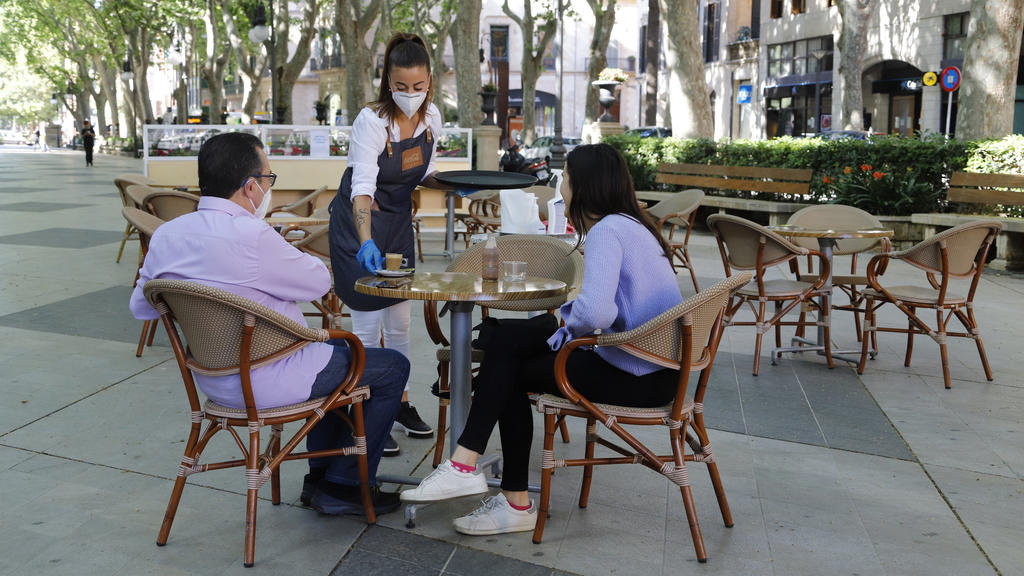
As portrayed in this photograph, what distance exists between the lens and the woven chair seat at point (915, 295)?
588 cm

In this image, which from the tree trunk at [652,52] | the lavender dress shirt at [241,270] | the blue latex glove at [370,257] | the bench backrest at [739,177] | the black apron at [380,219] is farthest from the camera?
the tree trunk at [652,52]

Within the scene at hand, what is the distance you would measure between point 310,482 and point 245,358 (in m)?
0.84

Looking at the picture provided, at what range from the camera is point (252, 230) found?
3.07 metres

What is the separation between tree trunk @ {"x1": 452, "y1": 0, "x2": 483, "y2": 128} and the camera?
1855 centimetres

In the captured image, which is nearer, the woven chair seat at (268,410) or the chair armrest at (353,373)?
the woven chair seat at (268,410)

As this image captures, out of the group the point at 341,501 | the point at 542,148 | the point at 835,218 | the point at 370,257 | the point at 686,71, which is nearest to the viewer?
the point at 341,501

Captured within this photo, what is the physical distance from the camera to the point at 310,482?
12.0 feet

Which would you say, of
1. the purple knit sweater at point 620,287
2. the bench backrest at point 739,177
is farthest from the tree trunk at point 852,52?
the purple knit sweater at point 620,287

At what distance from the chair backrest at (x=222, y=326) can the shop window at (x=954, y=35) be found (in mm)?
28169

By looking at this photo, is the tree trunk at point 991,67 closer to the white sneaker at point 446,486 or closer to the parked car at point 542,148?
the white sneaker at point 446,486

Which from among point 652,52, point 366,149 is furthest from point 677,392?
point 652,52

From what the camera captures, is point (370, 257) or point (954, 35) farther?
point (954, 35)

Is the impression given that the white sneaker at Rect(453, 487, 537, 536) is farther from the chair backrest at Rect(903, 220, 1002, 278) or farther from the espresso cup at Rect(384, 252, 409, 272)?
the chair backrest at Rect(903, 220, 1002, 278)

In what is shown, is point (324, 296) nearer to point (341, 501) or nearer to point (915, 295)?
point (341, 501)
